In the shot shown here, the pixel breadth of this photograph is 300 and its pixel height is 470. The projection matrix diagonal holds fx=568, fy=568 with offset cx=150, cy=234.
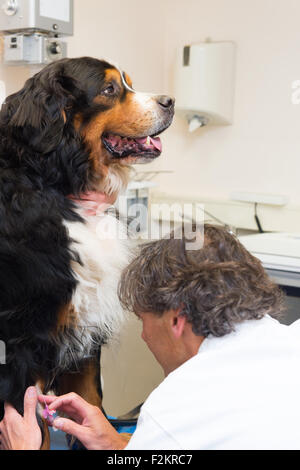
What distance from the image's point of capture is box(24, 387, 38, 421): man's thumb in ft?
3.47

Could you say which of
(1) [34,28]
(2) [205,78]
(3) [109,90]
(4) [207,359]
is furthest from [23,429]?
(2) [205,78]

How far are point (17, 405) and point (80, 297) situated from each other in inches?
9.7

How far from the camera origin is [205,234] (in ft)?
3.14

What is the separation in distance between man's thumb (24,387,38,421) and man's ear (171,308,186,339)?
33cm

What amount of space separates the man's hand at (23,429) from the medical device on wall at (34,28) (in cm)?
109

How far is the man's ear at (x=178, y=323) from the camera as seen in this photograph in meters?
0.89

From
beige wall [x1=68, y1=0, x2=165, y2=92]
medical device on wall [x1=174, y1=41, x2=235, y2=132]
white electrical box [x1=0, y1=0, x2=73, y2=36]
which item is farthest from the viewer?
medical device on wall [x1=174, y1=41, x2=235, y2=132]

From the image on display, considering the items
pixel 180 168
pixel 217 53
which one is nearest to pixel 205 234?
pixel 217 53

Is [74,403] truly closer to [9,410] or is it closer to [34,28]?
[9,410]

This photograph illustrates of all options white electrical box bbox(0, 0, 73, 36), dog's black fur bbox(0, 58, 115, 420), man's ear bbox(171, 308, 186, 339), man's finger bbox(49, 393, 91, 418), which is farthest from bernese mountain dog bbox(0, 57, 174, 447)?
white electrical box bbox(0, 0, 73, 36)

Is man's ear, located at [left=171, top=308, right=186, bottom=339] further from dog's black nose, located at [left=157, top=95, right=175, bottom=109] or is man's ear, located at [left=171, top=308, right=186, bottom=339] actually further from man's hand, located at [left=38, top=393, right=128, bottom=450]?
dog's black nose, located at [left=157, top=95, right=175, bottom=109]

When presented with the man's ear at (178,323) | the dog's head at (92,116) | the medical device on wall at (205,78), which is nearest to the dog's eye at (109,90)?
the dog's head at (92,116)

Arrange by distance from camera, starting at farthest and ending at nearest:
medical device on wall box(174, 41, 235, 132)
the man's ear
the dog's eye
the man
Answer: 1. medical device on wall box(174, 41, 235, 132)
2. the dog's eye
3. the man's ear
4. the man

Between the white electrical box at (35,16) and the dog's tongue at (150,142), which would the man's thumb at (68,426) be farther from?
the white electrical box at (35,16)
